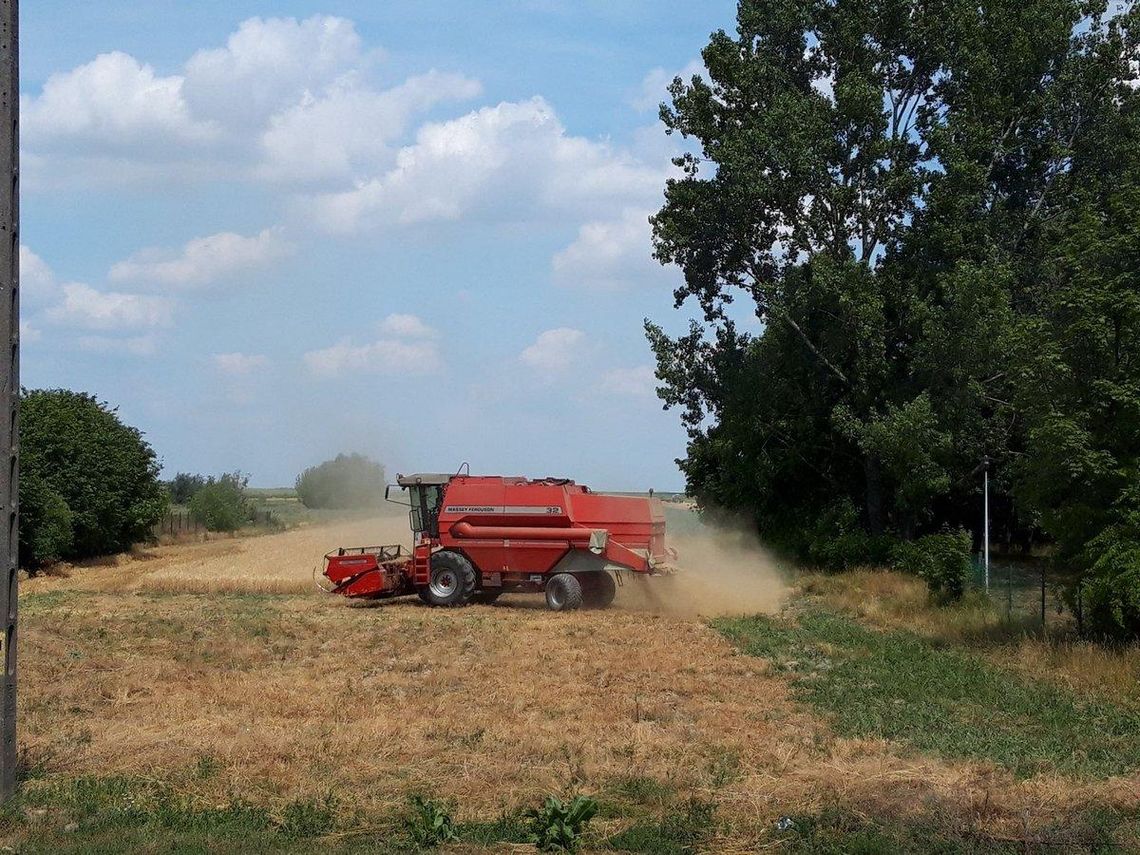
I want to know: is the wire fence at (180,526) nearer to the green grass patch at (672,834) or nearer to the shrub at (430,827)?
the shrub at (430,827)

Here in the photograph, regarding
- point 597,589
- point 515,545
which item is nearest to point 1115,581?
point 597,589

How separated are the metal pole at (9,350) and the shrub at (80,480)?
140 ft

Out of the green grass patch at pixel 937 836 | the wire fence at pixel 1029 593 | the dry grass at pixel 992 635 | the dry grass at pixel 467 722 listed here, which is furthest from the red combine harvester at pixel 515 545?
the green grass patch at pixel 937 836

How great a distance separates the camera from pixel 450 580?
29.5m

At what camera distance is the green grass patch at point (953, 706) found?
12102 mm

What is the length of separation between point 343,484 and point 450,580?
62.5 meters

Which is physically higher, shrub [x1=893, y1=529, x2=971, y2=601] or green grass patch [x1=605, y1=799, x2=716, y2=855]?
shrub [x1=893, y1=529, x2=971, y2=601]

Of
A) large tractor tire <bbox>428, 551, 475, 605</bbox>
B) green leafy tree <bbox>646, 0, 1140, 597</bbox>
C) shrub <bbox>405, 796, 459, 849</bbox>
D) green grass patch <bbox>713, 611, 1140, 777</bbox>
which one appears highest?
green leafy tree <bbox>646, 0, 1140, 597</bbox>

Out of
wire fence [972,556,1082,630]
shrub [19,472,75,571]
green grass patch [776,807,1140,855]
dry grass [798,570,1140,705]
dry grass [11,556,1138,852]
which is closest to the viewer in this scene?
green grass patch [776,807,1140,855]

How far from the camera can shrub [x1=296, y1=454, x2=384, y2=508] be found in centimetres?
7942

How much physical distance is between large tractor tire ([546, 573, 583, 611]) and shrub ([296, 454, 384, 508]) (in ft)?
140

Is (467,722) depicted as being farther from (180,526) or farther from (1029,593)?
(180,526)

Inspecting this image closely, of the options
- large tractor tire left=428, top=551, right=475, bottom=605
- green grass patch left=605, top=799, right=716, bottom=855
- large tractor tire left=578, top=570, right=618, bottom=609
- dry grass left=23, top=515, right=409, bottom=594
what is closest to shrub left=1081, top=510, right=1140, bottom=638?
green grass patch left=605, top=799, right=716, bottom=855

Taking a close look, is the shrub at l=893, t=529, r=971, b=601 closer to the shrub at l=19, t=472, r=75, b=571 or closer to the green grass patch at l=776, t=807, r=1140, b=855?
the green grass patch at l=776, t=807, r=1140, b=855
